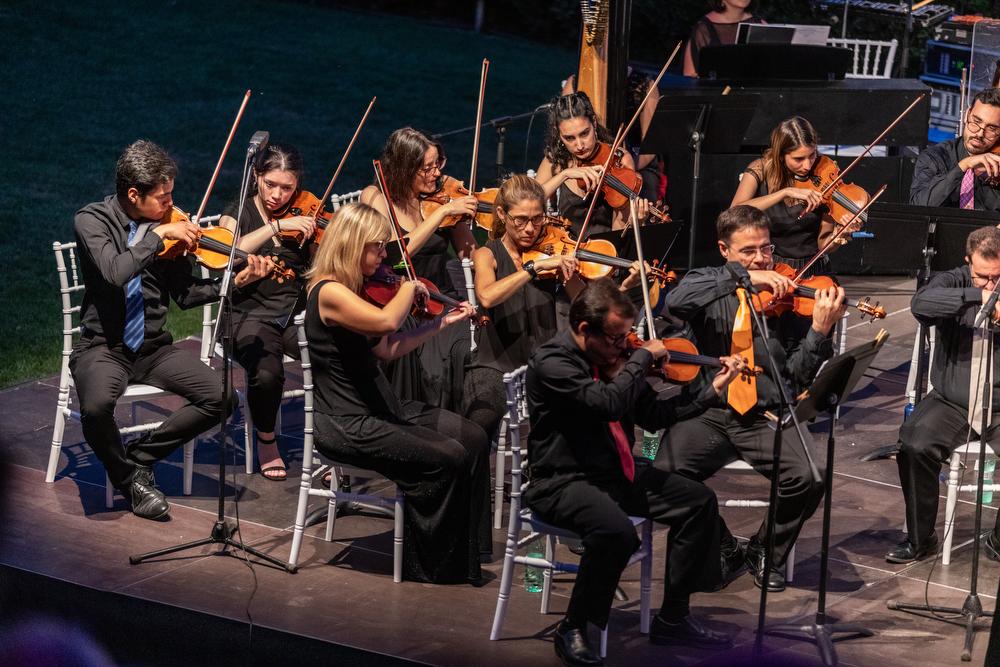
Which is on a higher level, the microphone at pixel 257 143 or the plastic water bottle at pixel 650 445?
the microphone at pixel 257 143

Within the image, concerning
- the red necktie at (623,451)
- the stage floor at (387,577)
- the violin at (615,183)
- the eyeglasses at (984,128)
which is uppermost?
the eyeglasses at (984,128)

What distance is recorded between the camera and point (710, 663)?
4004 mm

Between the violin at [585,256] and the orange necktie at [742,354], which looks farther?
the violin at [585,256]

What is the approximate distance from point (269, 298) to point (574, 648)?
90.5 inches

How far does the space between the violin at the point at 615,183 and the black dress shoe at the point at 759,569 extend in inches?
68.4

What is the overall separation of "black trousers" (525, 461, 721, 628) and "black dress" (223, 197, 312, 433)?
1577 millimetres

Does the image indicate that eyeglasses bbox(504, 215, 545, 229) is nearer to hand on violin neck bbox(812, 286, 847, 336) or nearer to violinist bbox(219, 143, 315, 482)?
violinist bbox(219, 143, 315, 482)

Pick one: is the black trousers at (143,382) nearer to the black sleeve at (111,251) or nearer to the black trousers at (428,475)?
the black sleeve at (111,251)

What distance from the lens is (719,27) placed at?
8570 millimetres

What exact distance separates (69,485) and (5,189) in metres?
5.15

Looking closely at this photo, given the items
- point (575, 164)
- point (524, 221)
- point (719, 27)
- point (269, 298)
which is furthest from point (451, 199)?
point (719, 27)

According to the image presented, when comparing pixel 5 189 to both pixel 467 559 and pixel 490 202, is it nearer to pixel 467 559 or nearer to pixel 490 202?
pixel 490 202

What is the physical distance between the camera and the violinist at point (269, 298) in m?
5.34

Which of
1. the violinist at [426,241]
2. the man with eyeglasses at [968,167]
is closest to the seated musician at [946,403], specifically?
the man with eyeglasses at [968,167]
